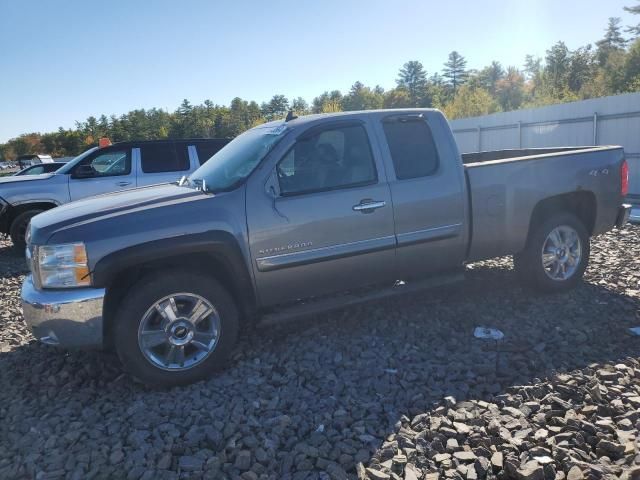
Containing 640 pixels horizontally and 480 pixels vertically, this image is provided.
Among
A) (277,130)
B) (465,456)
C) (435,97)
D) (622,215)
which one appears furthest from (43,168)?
(435,97)

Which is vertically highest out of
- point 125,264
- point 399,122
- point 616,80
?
point 616,80

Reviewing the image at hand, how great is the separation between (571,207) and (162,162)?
268 inches

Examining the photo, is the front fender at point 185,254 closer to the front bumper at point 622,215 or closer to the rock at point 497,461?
the rock at point 497,461

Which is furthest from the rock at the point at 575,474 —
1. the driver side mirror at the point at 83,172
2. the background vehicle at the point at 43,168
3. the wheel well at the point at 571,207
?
the background vehicle at the point at 43,168

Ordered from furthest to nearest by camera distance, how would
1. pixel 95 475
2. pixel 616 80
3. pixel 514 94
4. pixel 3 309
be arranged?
pixel 514 94
pixel 616 80
pixel 3 309
pixel 95 475

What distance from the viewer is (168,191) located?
4238mm

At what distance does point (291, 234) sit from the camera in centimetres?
395

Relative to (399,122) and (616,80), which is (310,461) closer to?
(399,122)

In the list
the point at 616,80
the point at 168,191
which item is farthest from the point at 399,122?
the point at 616,80

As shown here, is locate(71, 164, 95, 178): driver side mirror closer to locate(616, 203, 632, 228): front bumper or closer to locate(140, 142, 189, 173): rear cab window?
locate(140, 142, 189, 173): rear cab window

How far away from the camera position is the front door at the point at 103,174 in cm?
905

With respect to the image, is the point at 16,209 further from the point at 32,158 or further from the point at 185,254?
the point at 32,158

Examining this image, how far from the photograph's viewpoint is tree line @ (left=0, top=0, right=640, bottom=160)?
2014 inches

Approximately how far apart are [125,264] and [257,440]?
1487 mm
